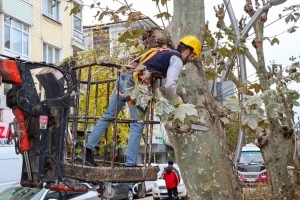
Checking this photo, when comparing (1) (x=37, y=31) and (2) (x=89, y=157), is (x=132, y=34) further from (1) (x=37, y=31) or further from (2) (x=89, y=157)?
(1) (x=37, y=31)

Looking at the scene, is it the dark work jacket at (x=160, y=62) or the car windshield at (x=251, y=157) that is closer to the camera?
the dark work jacket at (x=160, y=62)

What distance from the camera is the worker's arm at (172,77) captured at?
4.30 metres

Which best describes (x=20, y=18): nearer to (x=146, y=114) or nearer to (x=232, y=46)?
(x=232, y=46)

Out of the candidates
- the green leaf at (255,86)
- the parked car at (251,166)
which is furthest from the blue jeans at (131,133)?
the parked car at (251,166)

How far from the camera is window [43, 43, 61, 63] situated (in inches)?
1009

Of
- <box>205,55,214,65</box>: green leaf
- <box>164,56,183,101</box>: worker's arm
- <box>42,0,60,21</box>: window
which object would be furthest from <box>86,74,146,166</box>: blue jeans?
<box>42,0,60,21</box>: window

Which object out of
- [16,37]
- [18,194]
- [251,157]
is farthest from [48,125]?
[251,157]

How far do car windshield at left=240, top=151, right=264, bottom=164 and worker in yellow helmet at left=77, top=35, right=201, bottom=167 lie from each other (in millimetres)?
22621

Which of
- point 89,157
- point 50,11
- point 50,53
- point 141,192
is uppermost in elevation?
point 50,11

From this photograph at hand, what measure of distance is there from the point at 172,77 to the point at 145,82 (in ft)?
0.94

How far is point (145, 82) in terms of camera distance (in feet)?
13.9

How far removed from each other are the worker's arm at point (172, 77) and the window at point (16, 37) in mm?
18192

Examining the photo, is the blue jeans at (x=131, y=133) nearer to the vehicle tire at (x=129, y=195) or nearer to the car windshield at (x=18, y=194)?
the car windshield at (x=18, y=194)

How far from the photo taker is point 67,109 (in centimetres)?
456
